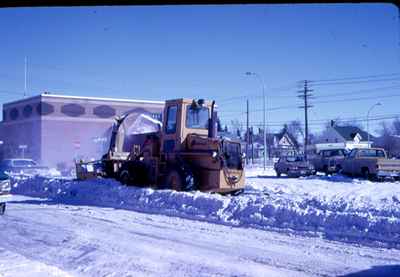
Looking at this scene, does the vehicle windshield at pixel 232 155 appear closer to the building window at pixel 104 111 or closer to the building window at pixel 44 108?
the building window at pixel 44 108

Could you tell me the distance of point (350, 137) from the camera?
10150cm

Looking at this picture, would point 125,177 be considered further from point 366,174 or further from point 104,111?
point 104,111

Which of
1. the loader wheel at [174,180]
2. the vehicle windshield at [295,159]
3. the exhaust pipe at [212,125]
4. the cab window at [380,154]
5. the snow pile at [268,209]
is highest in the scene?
the exhaust pipe at [212,125]

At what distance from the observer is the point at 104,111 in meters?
71.4

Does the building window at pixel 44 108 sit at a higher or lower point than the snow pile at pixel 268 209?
higher

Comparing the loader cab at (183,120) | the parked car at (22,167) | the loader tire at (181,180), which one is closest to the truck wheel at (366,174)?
the loader cab at (183,120)

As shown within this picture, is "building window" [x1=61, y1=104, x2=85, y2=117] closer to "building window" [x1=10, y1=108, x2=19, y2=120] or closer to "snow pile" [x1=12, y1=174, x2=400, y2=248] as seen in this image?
"building window" [x1=10, y1=108, x2=19, y2=120]

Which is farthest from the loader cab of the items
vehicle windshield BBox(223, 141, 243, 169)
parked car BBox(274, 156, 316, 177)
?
parked car BBox(274, 156, 316, 177)

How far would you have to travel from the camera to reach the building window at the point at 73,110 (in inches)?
2687

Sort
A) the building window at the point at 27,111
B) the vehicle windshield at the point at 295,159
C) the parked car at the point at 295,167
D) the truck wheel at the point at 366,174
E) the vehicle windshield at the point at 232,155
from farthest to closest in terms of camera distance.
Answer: the building window at the point at 27,111
the vehicle windshield at the point at 295,159
the parked car at the point at 295,167
the truck wheel at the point at 366,174
the vehicle windshield at the point at 232,155

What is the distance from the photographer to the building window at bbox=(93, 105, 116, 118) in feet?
232

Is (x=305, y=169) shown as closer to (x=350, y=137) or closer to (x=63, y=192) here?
(x=63, y=192)

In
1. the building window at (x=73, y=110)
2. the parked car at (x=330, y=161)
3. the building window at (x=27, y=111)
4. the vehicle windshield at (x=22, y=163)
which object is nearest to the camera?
the parked car at (x=330, y=161)

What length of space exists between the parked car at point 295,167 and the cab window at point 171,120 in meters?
20.2
